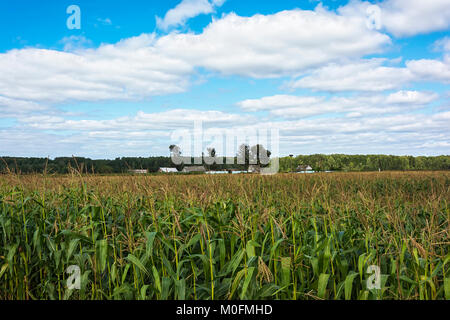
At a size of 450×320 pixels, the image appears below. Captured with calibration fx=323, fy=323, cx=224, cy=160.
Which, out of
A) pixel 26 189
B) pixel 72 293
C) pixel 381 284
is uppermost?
pixel 26 189

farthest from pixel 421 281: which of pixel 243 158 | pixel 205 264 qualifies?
pixel 243 158

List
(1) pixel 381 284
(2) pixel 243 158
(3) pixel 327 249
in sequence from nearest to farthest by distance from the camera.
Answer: (1) pixel 381 284 < (3) pixel 327 249 < (2) pixel 243 158

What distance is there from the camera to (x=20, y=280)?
4.77 m

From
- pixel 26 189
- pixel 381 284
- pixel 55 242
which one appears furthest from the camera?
pixel 26 189

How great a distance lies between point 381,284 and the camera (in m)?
3.70

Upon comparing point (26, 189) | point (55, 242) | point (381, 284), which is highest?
point (26, 189)

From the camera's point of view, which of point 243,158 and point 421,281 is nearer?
point 421,281

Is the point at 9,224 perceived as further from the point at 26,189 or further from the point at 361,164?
the point at 361,164

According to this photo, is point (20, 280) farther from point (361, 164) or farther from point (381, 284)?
point (361, 164)

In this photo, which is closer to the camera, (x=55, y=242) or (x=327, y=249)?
(x=327, y=249)

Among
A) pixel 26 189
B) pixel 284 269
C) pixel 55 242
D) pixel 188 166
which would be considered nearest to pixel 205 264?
pixel 284 269

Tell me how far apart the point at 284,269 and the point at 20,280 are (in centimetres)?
387
